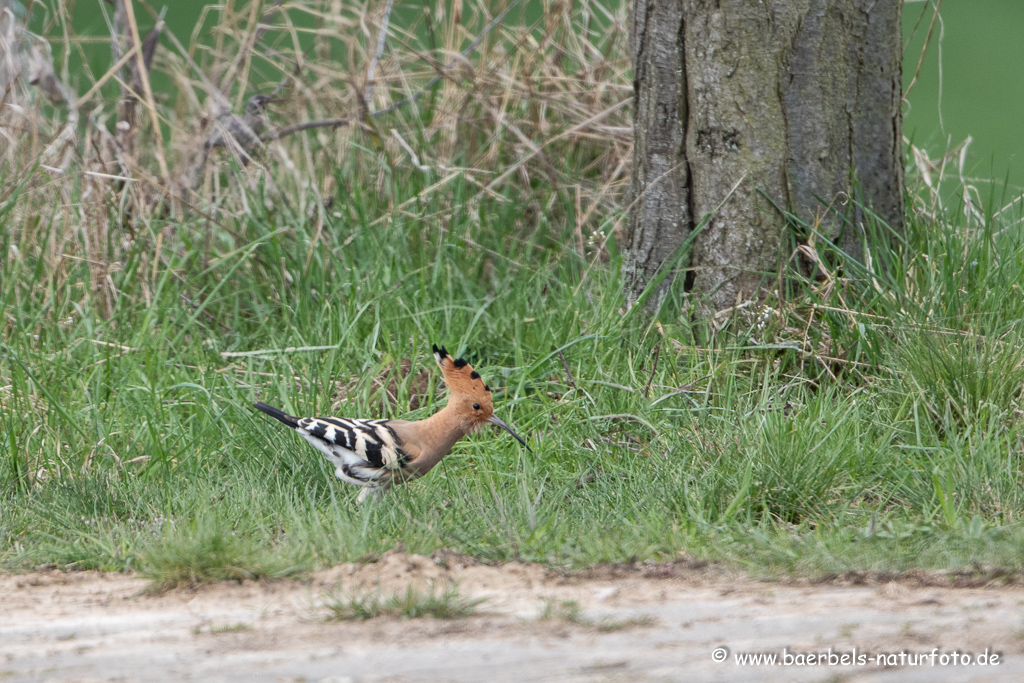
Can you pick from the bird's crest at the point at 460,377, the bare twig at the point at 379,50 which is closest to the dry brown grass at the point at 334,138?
the bare twig at the point at 379,50

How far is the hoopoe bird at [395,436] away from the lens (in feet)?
11.6

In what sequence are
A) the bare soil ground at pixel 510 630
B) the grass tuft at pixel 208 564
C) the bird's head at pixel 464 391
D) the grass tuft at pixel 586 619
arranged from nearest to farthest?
the bare soil ground at pixel 510 630 → the grass tuft at pixel 586 619 → the grass tuft at pixel 208 564 → the bird's head at pixel 464 391

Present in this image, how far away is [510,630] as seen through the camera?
2.40 meters

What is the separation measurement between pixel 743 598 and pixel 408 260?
330cm

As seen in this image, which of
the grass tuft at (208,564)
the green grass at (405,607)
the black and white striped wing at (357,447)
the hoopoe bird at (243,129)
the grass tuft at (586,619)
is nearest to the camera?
the grass tuft at (586,619)

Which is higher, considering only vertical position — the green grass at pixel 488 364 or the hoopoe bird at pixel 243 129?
the hoopoe bird at pixel 243 129

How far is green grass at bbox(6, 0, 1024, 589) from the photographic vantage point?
3.21m

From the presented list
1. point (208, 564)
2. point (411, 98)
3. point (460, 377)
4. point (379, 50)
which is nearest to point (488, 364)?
point (460, 377)

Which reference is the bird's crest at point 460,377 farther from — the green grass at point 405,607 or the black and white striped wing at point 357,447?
the green grass at point 405,607

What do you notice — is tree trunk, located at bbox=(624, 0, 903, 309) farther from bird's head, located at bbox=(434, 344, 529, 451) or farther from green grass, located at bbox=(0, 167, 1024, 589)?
bird's head, located at bbox=(434, 344, 529, 451)

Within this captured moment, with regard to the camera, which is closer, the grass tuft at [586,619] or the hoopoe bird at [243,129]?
the grass tuft at [586,619]

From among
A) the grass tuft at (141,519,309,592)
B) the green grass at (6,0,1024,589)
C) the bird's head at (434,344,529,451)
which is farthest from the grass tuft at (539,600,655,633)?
the bird's head at (434,344,529,451)

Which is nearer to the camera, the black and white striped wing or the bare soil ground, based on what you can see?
the bare soil ground

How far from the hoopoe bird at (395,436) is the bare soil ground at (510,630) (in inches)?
28.0
